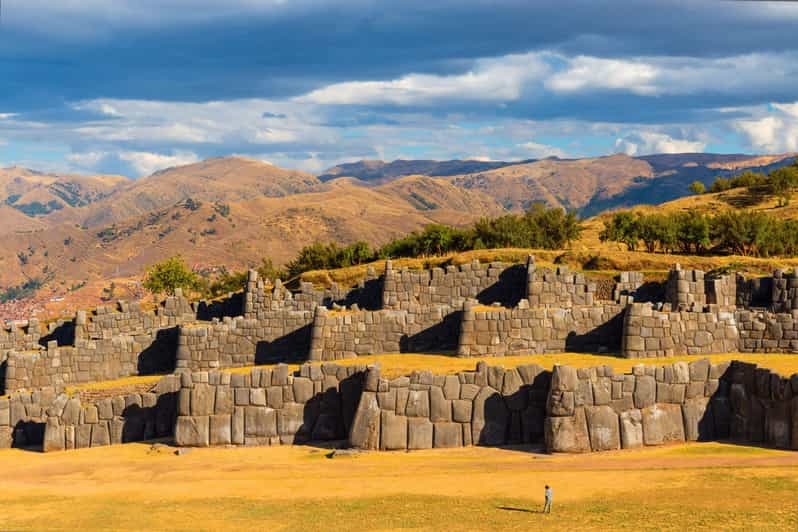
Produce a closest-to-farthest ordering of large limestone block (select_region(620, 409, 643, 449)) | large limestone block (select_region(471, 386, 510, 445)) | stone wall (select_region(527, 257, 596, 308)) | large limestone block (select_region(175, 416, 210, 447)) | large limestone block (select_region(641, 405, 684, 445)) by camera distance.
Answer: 1. large limestone block (select_region(620, 409, 643, 449))
2. large limestone block (select_region(641, 405, 684, 445))
3. large limestone block (select_region(471, 386, 510, 445))
4. large limestone block (select_region(175, 416, 210, 447))
5. stone wall (select_region(527, 257, 596, 308))

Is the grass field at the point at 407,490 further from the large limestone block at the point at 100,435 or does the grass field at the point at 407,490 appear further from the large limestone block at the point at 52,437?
the large limestone block at the point at 100,435

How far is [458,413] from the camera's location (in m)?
26.2

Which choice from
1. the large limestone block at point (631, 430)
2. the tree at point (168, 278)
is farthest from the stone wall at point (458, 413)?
the tree at point (168, 278)

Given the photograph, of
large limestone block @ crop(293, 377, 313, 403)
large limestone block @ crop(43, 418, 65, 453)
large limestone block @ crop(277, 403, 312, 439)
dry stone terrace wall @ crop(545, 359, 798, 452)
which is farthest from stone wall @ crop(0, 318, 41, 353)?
dry stone terrace wall @ crop(545, 359, 798, 452)

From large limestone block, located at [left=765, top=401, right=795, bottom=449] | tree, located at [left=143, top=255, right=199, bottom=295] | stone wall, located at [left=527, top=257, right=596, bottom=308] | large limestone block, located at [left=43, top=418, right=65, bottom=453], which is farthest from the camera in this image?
tree, located at [left=143, top=255, right=199, bottom=295]

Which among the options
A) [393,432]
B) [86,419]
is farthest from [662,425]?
[86,419]

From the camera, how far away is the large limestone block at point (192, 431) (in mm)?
27297

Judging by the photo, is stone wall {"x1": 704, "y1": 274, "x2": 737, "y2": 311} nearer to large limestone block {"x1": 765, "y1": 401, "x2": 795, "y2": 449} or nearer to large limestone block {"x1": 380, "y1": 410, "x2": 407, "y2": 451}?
large limestone block {"x1": 765, "y1": 401, "x2": 795, "y2": 449}

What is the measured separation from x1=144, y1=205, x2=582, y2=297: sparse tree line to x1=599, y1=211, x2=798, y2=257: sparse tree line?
4.99m

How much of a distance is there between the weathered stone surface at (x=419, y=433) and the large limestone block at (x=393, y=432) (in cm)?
14

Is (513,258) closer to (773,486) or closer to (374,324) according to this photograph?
(374,324)

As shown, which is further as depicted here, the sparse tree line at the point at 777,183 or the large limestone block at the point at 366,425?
the sparse tree line at the point at 777,183

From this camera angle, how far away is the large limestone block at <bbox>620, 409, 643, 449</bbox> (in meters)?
24.7

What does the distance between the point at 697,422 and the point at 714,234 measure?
41.8 meters
